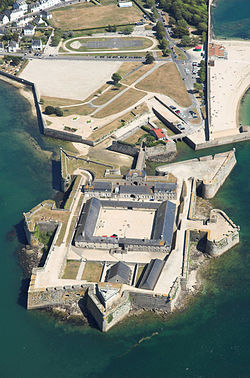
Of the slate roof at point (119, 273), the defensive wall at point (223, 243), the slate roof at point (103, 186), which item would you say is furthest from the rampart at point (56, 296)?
the slate roof at point (103, 186)

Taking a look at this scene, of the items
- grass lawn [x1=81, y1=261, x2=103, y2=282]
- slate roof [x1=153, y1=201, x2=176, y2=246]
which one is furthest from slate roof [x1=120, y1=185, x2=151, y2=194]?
grass lawn [x1=81, y1=261, x2=103, y2=282]

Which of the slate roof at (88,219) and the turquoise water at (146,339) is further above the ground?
the slate roof at (88,219)

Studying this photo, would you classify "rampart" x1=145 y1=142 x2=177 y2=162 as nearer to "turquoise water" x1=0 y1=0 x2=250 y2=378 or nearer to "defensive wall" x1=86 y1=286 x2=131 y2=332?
"turquoise water" x1=0 y1=0 x2=250 y2=378

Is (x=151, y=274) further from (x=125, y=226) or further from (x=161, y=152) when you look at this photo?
→ (x=161, y=152)

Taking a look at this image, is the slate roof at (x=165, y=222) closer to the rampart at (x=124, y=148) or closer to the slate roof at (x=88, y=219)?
the slate roof at (x=88, y=219)

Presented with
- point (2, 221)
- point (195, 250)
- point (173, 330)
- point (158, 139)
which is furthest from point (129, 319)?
point (158, 139)

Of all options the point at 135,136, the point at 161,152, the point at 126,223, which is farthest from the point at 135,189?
the point at 135,136
